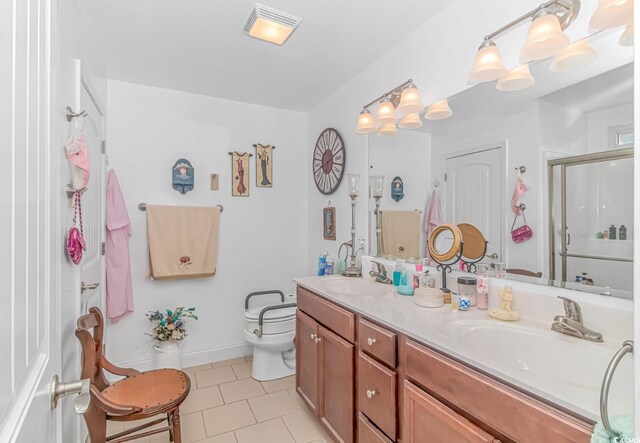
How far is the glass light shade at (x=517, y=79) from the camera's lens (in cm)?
139

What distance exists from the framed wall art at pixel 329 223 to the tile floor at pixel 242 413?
1.23 m

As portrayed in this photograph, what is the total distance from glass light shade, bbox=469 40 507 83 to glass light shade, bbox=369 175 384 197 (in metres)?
0.99

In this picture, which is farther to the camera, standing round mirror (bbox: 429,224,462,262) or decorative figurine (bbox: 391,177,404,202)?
decorative figurine (bbox: 391,177,404,202)

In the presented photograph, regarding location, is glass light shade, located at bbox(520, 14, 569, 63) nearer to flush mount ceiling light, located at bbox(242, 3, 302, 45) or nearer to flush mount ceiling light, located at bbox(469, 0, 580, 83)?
flush mount ceiling light, located at bbox(469, 0, 580, 83)

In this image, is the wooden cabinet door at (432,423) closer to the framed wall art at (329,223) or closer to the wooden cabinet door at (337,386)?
the wooden cabinet door at (337,386)

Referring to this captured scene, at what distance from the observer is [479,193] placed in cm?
166

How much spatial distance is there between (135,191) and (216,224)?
0.70 meters

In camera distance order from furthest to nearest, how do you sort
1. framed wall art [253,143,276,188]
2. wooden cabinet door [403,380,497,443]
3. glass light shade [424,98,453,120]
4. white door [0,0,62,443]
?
framed wall art [253,143,276,188] < glass light shade [424,98,453,120] < wooden cabinet door [403,380,497,443] < white door [0,0,62,443]

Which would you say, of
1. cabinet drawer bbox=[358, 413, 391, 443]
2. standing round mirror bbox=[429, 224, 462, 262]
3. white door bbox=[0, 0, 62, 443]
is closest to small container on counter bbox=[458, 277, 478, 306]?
standing round mirror bbox=[429, 224, 462, 262]

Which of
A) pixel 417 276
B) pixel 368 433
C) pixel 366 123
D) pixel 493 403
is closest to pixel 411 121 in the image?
pixel 366 123

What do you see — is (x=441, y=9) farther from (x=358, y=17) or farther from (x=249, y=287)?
(x=249, y=287)

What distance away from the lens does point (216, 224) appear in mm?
2898

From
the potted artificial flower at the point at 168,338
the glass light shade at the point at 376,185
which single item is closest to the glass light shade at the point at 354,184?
the glass light shade at the point at 376,185

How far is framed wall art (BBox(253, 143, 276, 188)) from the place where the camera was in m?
3.13
